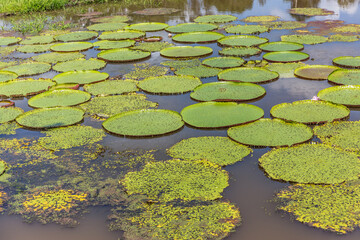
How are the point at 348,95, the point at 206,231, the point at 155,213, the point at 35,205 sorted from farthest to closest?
the point at 348,95, the point at 35,205, the point at 155,213, the point at 206,231

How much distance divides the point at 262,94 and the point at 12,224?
146 inches

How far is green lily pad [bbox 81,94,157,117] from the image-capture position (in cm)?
566

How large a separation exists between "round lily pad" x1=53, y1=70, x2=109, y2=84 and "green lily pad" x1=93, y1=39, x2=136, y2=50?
1.64 meters

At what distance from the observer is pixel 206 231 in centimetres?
327

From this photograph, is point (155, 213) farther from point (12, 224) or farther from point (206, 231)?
point (12, 224)

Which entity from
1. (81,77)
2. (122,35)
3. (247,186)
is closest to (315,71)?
(247,186)

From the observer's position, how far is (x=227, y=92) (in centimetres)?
598

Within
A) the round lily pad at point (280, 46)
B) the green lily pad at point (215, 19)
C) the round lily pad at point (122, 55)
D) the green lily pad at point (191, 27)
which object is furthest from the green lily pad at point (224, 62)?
the green lily pad at point (215, 19)

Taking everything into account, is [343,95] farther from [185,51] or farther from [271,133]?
[185,51]

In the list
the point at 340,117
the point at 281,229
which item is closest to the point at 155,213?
the point at 281,229

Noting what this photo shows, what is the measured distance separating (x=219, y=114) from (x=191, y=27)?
17.4ft

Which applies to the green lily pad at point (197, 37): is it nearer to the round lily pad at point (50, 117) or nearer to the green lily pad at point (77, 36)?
the green lily pad at point (77, 36)

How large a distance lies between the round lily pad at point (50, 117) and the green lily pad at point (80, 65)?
1919mm

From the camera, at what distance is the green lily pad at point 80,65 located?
24.6 feet
